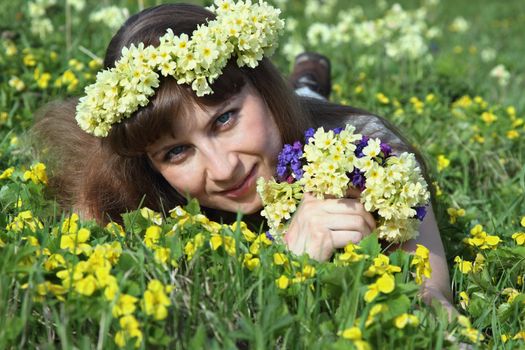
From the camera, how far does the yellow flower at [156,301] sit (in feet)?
6.20

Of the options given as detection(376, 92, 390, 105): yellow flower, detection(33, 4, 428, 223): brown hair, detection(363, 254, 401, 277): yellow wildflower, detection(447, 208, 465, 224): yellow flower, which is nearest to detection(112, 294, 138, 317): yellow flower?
detection(363, 254, 401, 277): yellow wildflower

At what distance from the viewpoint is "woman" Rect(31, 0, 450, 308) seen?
249 centimetres

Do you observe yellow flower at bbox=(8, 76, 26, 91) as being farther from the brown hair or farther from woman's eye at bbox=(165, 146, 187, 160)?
woman's eye at bbox=(165, 146, 187, 160)

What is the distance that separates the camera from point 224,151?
105 inches

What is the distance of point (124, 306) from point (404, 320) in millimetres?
667

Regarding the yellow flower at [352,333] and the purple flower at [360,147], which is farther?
the purple flower at [360,147]

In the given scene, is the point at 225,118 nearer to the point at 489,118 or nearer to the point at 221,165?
the point at 221,165

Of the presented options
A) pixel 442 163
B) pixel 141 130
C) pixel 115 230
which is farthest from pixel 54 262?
pixel 442 163

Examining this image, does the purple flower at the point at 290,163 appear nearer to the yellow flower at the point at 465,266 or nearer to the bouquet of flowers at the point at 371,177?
the bouquet of flowers at the point at 371,177

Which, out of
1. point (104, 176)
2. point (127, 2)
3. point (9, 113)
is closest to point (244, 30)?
point (104, 176)

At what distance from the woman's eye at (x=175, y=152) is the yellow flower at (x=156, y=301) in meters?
0.87

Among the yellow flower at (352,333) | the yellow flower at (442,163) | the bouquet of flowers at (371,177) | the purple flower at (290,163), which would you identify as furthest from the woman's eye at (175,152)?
the yellow flower at (442,163)

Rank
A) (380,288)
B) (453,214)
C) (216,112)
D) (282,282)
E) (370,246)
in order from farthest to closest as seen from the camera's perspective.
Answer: (453,214), (216,112), (370,246), (282,282), (380,288)

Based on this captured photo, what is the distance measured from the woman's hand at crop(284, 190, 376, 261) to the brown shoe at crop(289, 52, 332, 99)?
2257mm
